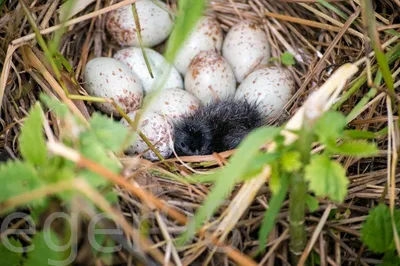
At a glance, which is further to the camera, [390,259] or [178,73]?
[178,73]

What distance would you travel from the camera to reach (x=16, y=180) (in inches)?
35.8

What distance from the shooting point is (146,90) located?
2.07 meters

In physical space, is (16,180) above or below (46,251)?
above

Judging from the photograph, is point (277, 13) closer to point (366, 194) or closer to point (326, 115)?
point (366, 194)

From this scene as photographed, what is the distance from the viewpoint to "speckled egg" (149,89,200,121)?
192cm

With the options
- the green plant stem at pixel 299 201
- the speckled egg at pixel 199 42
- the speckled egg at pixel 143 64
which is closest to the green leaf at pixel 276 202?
the green plant stem at pixel 299 201

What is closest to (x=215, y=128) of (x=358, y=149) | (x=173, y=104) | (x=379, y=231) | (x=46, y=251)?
(x=173, y=104)

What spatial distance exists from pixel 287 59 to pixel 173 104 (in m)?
0.52

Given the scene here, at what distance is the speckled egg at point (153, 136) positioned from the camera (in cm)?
179

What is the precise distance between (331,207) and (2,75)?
1.03m

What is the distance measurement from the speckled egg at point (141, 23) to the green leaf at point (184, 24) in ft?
3.86

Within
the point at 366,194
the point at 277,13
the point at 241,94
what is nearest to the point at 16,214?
the point at 366,194

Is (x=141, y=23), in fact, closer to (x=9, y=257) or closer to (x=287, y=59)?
(x=287, y=59)

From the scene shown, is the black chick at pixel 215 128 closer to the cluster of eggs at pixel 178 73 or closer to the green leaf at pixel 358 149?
the cluster of eggs at pixel 178 73
